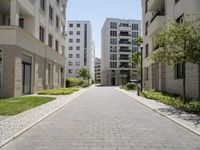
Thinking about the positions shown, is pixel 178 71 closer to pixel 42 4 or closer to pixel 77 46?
pixel 42 4

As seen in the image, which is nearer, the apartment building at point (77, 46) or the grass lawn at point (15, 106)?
the grass lawn at point (15, 106)

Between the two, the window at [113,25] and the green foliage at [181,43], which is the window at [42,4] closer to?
the green foliage at [181,43]

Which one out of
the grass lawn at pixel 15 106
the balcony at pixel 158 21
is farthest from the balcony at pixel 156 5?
the grass lawn at pixel 15 106

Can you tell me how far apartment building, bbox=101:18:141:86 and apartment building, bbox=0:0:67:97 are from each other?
5841 centimetres

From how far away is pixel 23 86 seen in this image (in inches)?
903

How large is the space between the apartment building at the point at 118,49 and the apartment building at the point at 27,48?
58414mm

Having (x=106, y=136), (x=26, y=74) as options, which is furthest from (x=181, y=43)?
(x=26, y=74)

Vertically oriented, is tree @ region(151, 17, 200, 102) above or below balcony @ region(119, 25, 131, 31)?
below

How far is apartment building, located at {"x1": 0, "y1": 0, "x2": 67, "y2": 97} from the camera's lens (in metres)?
19.9

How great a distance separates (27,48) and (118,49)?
7690cm

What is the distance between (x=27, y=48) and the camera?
903 inches

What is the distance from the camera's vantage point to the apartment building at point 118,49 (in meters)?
95.3

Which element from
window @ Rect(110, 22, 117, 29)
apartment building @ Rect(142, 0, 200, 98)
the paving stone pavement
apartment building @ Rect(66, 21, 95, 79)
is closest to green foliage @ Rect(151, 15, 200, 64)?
apartment building @ Rect(142, 0, 200, 98)

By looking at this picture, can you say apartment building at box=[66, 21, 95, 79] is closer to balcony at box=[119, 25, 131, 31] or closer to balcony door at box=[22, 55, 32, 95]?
balcony at box=[119, 25, 131, 31]
